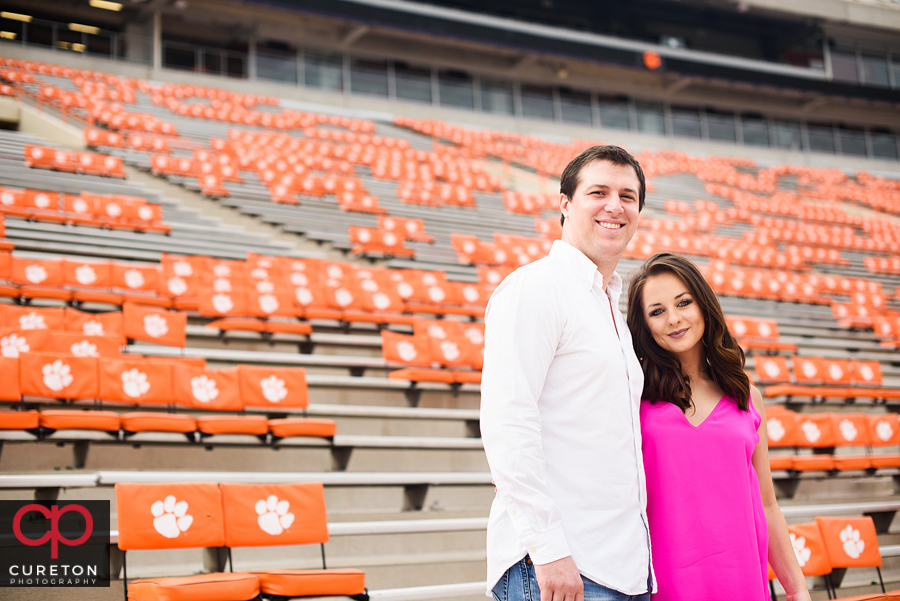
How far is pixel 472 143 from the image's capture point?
17.0m

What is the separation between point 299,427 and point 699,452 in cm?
304

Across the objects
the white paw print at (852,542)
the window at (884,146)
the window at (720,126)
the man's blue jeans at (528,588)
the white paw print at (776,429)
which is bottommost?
the white paw print at (852,542)

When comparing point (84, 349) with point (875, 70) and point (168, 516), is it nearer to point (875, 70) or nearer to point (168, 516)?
point (168, 516)

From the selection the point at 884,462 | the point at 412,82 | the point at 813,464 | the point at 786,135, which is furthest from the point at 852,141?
the point at 813,464

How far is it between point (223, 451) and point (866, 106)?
91.7ft

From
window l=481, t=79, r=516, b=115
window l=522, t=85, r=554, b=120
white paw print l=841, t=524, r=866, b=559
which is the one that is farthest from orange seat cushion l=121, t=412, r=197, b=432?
window l=522, t=85, r=554, b=120

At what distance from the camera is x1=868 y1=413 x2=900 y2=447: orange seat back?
566 cm

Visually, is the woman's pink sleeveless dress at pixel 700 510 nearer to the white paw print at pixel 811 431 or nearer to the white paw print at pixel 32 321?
the white paw print at pixel 811 431

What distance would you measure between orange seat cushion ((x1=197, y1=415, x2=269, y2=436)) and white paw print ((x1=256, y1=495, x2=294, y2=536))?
3.52 ft

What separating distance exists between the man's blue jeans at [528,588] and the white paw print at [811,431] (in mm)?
4565

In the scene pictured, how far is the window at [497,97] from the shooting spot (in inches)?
858

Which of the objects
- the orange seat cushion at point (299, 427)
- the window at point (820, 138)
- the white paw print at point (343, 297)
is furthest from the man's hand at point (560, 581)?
the window at point (820, 138)

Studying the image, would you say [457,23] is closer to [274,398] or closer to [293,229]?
[293,229]

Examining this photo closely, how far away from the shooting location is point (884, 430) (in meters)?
5.74
